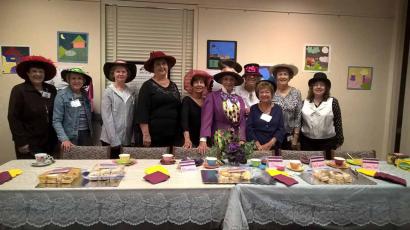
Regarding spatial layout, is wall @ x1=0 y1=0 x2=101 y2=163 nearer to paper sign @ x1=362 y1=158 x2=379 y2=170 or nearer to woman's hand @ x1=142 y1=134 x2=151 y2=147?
woman's hand @ x1=142 y1=134 x2=151 y2=147

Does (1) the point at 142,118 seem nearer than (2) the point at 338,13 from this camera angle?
Yes

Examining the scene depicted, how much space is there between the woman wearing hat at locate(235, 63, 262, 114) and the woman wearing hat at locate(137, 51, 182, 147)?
0.83m

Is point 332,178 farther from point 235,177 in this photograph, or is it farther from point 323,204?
point 235,177

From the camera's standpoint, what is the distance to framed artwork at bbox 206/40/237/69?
3.50m

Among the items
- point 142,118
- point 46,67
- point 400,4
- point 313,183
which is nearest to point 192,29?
point 142,118

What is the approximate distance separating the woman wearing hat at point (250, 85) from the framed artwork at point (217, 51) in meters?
0.37

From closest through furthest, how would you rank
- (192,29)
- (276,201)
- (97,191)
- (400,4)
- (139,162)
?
(97,191) < (276,201) < (139,162) < (192,29) < (400,4)

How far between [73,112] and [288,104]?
2.27 metres

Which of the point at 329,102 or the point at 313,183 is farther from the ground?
the point at 329,102

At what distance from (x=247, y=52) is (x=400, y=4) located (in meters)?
2.20

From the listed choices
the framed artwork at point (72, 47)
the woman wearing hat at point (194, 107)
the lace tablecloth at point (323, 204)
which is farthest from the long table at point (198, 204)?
the framed artwork at point (72, 47)

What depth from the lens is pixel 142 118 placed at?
2803mm

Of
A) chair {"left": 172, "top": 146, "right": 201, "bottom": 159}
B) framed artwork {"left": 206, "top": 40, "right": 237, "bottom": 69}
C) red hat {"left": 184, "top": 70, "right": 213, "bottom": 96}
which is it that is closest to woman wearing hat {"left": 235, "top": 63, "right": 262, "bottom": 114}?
framed artwork {"left": 206, "top": 40, "right": 237, "bottom": 69}

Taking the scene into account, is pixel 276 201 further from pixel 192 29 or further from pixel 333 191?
pixel 192 29
